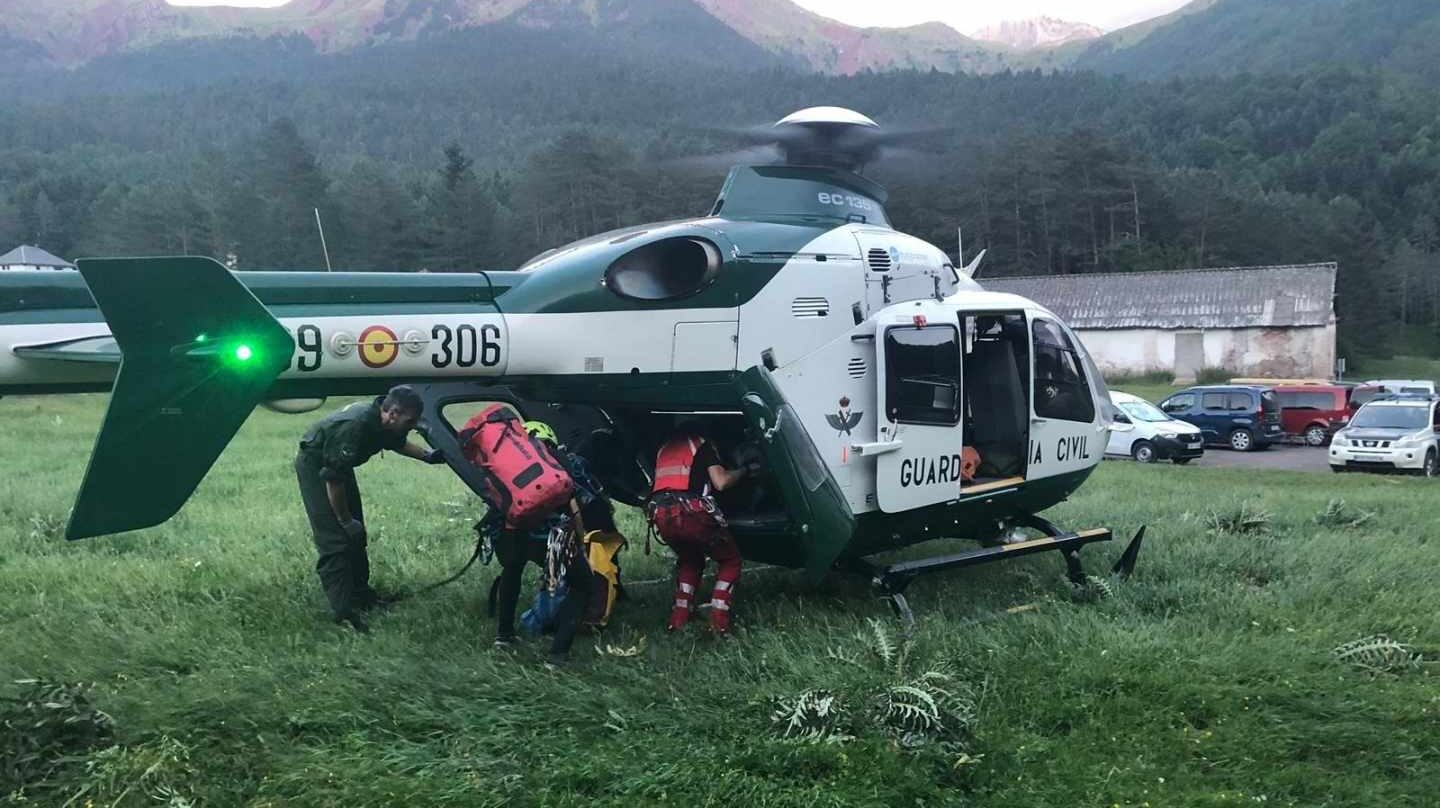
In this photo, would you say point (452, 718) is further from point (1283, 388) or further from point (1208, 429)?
point (1283, 388)

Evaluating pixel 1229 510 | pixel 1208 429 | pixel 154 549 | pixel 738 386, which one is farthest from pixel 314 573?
pixel 1208 429

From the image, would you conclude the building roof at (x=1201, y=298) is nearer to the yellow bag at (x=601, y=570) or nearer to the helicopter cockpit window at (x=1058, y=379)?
the helicopter cockpit window at (x=1058, y=379)

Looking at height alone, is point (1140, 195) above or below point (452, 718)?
above

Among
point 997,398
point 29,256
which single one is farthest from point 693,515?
point 29,256

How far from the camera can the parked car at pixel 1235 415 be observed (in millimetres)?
23781

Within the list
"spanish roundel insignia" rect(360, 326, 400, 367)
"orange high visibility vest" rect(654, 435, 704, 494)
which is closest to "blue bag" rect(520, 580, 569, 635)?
"orange high visibility vest" rect(654, 435, 704, 494)

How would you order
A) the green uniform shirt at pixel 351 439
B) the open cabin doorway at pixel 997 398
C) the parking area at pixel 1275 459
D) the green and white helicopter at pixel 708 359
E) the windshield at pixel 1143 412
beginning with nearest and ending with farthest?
the green and white helicopter at pixel 708 359 → the green uniform shirt at pixel 351 439 → the open cabin doorway at pixel 997 398 → the parking area at pixel 1275 459 → the windshield at pixel 1143 412

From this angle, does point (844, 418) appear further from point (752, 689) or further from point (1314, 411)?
point (1314, 411)

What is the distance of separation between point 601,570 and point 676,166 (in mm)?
3027

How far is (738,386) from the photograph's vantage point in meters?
6.29

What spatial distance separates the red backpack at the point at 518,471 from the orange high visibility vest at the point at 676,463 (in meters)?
0.74

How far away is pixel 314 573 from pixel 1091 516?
785 centimetres

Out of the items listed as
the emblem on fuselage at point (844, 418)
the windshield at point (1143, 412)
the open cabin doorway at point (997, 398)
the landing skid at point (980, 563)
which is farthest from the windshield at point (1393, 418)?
the emblem on fuselage at point (844, 418)

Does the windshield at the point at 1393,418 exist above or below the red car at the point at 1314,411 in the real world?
above
